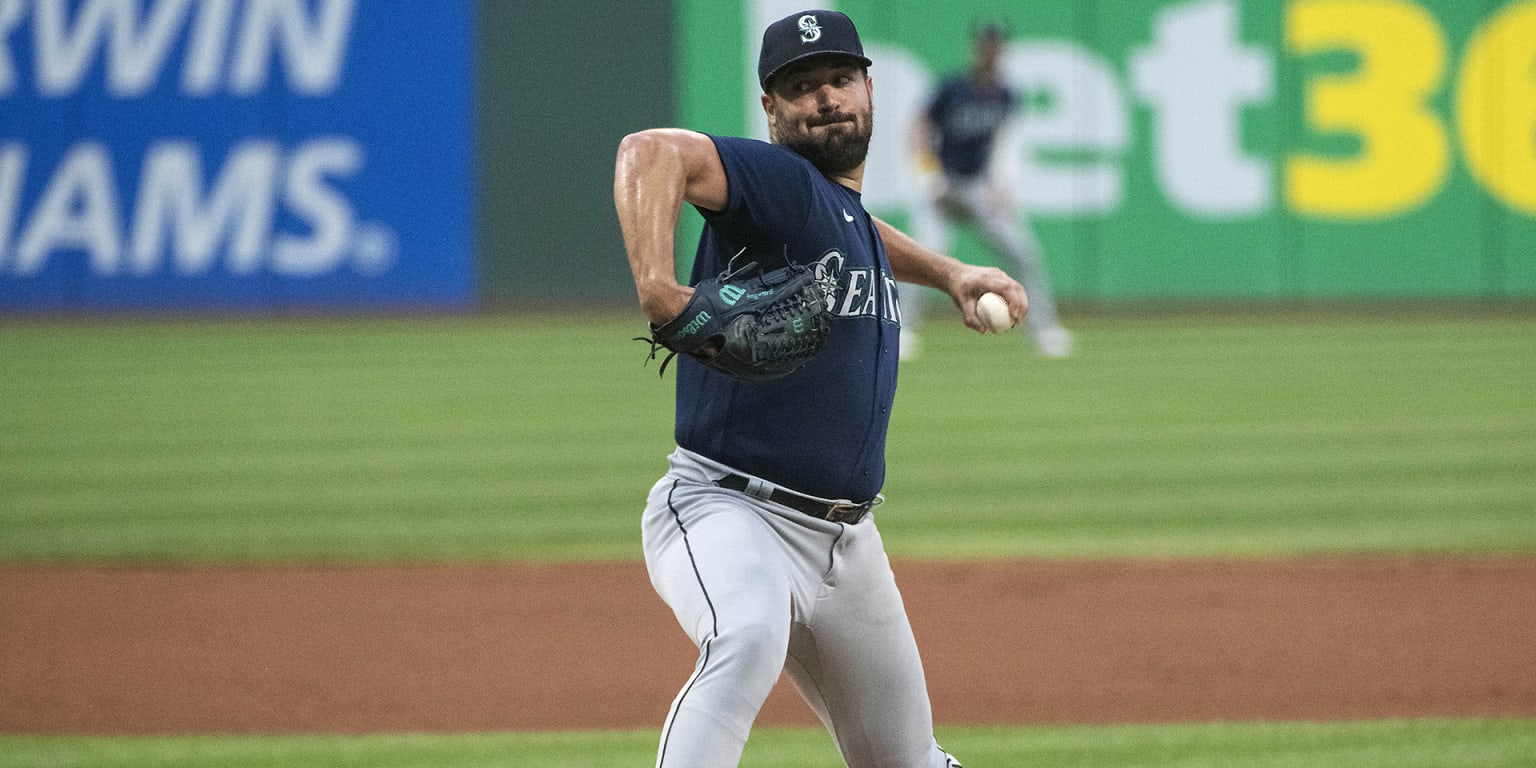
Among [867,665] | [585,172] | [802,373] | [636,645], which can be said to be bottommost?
[636,645]


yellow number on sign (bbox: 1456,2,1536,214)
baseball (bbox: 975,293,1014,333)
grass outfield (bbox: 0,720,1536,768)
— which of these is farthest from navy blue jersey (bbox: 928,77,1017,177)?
baseball (bbox: 975,293,1014,333)

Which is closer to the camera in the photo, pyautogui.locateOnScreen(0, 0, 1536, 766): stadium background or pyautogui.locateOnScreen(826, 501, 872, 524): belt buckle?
pyautogui.locateOnScreen(826, 501, 872, 524): belt buckle

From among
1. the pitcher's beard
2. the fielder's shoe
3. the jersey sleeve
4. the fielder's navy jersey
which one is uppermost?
the pitcher's beard

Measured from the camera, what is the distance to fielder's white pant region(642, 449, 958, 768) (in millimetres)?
2811

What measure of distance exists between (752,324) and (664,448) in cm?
673

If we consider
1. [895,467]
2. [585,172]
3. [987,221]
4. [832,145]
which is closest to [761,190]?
[832,145]

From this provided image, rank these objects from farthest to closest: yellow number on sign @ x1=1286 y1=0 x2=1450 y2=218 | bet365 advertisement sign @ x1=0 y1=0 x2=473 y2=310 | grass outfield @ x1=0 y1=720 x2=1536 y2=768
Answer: bet365 advertisement sign @ x1=0 y1=0 x2=473 y2=310 → yellow number on sign @ x1=1286 y1=0 x2=1450 y2=218 → grass outfield @ x1=0 y1=720 x2=1536 y2=768

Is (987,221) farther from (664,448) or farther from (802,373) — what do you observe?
(802,373)

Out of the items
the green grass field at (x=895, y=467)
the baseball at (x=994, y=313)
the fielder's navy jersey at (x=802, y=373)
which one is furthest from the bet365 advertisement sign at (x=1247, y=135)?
the fielder's navy jersey at (x=802, y=373)

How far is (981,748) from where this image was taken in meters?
4.39

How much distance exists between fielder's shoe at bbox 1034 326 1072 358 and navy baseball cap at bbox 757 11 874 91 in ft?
33.4

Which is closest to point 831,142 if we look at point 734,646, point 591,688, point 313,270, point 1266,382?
point 734,646

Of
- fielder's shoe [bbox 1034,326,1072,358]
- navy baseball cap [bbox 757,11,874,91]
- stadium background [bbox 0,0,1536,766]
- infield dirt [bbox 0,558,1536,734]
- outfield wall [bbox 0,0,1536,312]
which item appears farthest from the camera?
outfield wall [bbox 0,0,1536,312]

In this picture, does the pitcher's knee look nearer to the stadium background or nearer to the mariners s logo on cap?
the mariners s logo on cap
